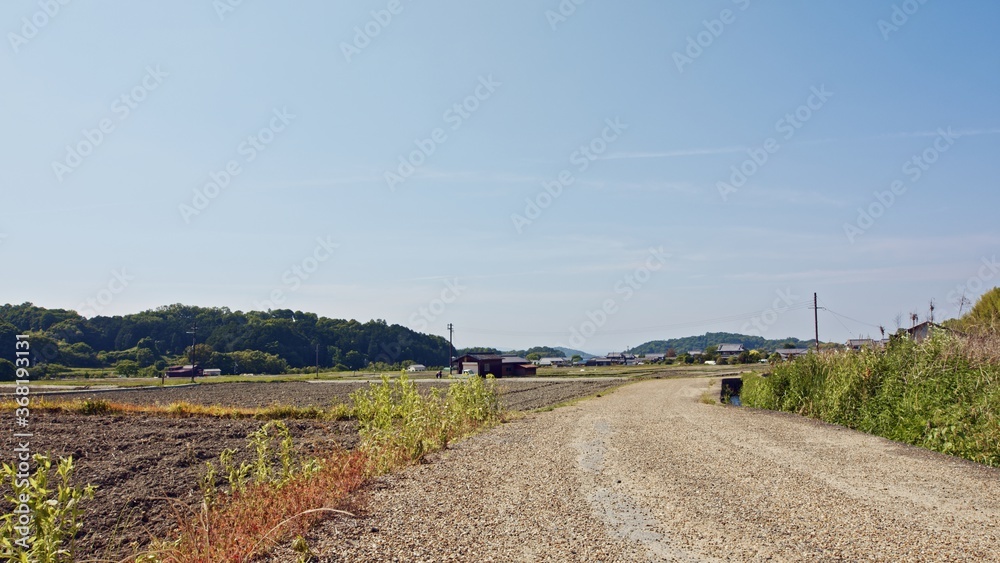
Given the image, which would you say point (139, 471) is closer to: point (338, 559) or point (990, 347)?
point (338, 559)

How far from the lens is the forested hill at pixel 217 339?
79375mm

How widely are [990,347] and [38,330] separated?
86.1 metres

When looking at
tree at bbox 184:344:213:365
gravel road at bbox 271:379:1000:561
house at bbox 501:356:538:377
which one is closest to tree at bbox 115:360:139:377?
tree at bbox 184:344:213:365

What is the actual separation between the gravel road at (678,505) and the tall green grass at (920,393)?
74cm

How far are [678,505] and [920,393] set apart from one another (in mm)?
9597

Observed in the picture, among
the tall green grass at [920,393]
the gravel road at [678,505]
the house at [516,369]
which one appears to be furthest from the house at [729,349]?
the gravel road at [678,505]

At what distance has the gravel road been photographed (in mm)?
6355

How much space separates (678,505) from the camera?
8164 mm

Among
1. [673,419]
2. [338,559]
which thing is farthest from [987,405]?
[338,559]

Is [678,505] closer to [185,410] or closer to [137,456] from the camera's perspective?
[137,456]

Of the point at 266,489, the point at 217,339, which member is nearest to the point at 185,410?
the point at 266,489

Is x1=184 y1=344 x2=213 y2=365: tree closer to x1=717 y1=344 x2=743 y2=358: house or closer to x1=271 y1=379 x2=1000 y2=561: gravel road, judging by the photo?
x1=271 y1=379 x2=1000 y2=561: gravel road

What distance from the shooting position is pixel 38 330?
239 feet

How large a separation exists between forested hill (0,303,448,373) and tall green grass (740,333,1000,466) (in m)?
75.5
